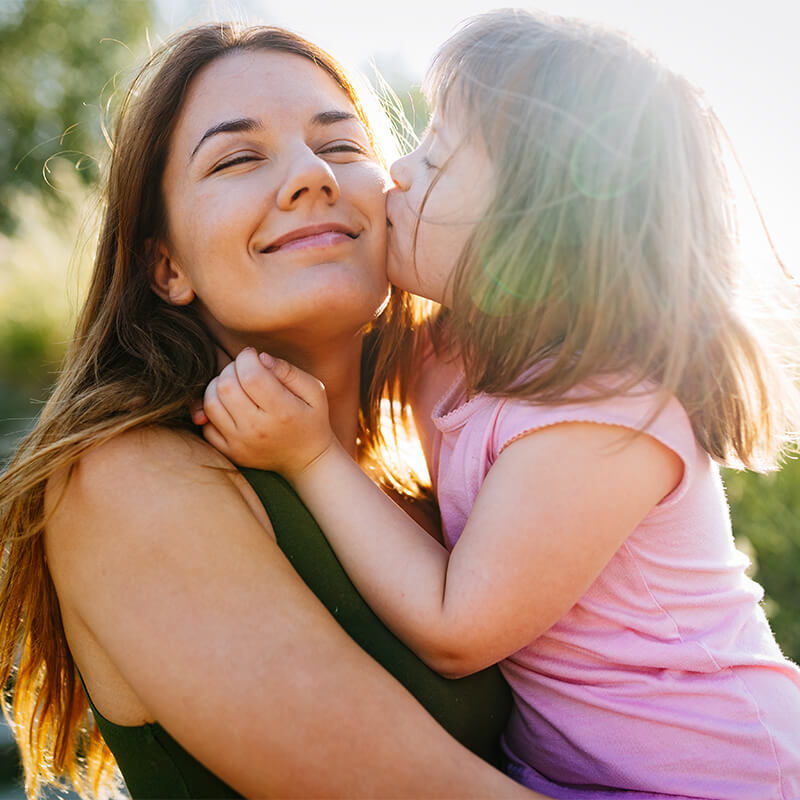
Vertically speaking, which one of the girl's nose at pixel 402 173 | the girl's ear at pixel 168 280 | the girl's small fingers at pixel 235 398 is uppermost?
the girl's nose at pixel 402 173

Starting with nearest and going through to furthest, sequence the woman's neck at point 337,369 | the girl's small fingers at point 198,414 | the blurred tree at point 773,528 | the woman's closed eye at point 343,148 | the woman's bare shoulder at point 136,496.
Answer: the woman's bare shoulder at point 136,496, the girl's small fingers at point 198,414, the woman's closed eye at point 343,148, the woman's neck at point 337,369, the blurred tree at point 773,528

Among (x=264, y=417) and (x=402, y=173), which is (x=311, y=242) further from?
(x=264, y=417)

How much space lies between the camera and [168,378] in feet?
6.61

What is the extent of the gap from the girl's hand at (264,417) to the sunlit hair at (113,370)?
94mm

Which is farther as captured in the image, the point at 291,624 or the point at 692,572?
the point at 692,572

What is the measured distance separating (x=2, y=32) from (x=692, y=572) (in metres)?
25.6

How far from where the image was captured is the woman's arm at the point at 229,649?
150cm

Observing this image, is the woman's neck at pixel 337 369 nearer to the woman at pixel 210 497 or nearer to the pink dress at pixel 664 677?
the woman at pixel 210 497

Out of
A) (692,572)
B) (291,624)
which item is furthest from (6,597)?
(692,572)

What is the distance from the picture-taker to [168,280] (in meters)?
2.40

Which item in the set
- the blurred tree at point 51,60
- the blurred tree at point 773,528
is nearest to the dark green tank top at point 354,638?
the blurred tree at point 773,528

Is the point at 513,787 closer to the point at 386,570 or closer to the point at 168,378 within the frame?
the point at 386,570

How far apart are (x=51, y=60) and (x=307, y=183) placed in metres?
24.3

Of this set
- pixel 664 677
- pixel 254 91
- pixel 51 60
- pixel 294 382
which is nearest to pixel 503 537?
pixel 664 677
